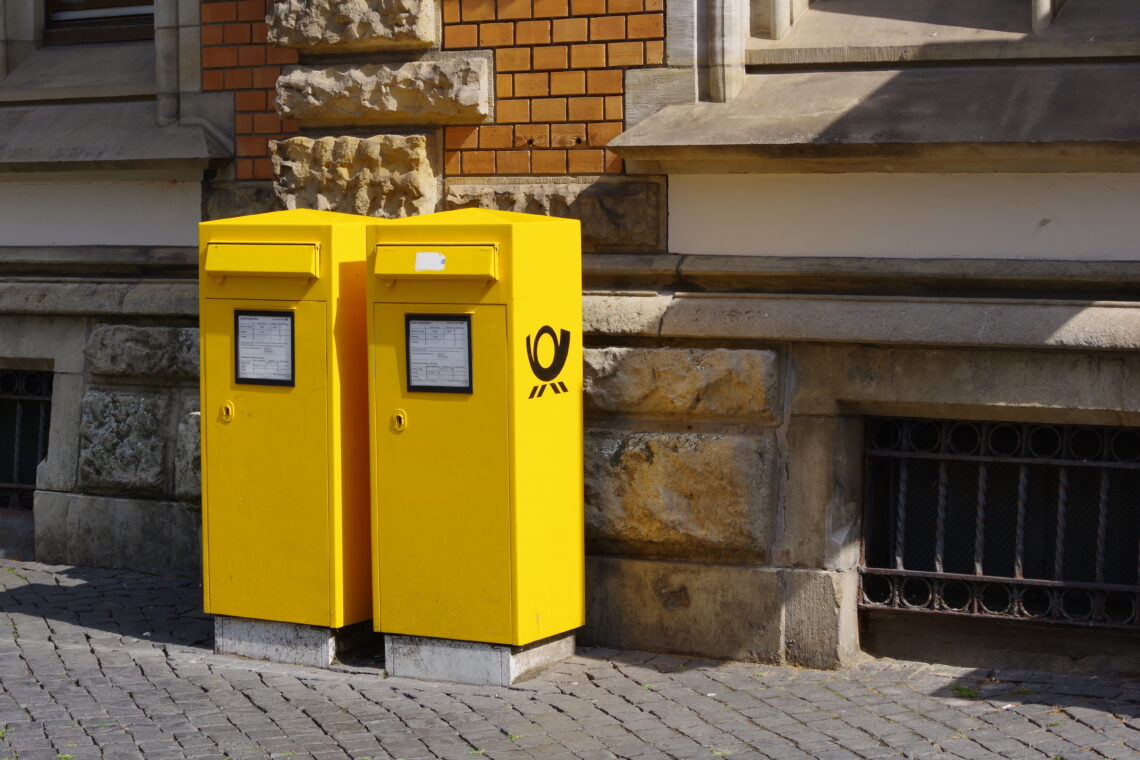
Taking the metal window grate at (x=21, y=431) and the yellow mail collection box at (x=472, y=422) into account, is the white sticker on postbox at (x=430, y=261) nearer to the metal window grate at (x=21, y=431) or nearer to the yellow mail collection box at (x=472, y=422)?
the yellow mail collection box at (x=472, y=422)

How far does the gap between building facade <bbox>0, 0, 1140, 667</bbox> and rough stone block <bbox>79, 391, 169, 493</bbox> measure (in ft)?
4.34

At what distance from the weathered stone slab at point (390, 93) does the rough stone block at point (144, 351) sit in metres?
1.21

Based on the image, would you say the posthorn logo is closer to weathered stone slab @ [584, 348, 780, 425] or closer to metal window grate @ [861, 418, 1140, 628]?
weathered stone slab @ [584, 348, 780, 425]

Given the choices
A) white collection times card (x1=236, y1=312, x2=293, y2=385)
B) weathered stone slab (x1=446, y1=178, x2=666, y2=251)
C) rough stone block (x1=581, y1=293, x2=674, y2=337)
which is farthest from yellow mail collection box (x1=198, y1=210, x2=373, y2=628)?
rough stone block (x1=581, y1=293, x2=674, y2=337)

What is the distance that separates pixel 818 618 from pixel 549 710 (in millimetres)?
1126

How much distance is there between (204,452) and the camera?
596 centimetres

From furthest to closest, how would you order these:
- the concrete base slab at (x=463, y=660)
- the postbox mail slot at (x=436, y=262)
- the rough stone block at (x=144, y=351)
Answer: the rough stone block at (x=144, y=351)
the concrete base slab at (x=463, y=660)
the postbox mail slot at (x=436, y=262)

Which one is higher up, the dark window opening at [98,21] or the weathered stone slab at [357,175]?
the dark window opening at [98,21]

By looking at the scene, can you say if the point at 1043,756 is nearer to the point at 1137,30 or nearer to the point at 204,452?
the point at 1137,30

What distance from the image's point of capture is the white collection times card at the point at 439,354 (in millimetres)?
5461

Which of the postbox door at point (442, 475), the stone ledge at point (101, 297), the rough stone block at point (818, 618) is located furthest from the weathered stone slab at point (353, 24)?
the rough stone block at point (818, 618)

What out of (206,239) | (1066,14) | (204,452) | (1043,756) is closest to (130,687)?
(204,452)

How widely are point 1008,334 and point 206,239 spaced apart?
2900 millimetres

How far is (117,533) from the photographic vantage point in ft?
24.3
